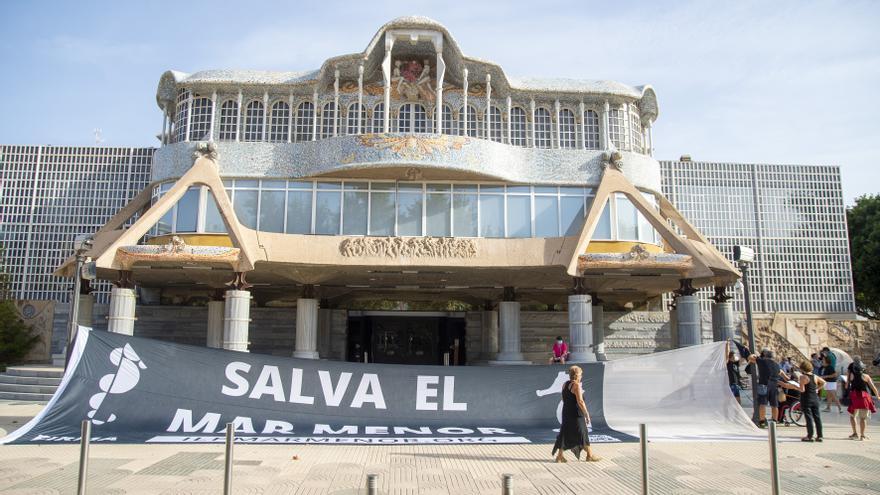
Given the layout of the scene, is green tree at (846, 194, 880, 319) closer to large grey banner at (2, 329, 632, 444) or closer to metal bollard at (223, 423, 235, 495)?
large grey banner at (2, 329, 632, 444)

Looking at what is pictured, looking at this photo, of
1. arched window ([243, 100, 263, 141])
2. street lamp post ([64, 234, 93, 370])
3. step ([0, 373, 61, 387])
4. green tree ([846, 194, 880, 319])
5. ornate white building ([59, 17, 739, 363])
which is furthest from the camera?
green tree ([846, 194, 880, 319])

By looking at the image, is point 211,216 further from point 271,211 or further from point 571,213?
point 571,213

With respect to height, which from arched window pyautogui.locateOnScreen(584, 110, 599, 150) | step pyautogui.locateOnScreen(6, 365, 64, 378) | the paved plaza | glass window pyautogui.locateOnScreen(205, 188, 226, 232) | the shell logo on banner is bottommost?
the paved plaza

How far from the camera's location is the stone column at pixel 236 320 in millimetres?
21734

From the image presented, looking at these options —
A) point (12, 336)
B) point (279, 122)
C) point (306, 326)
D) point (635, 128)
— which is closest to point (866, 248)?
point (635, 128)

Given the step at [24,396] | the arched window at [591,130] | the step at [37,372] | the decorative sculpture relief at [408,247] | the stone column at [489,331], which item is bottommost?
the step at [24,396]

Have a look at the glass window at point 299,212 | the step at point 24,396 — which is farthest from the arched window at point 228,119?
the step at point 24,396

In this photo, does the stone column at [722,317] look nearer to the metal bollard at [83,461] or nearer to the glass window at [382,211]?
the glass window at [382,211]

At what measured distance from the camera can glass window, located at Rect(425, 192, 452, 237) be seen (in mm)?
26297

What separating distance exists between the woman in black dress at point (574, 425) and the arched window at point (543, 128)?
20019 mm

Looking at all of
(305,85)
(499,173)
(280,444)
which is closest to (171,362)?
(280,444)

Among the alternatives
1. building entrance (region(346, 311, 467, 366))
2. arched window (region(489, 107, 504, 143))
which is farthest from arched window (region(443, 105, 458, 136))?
building entrance (region(346, 311, 467, 366))

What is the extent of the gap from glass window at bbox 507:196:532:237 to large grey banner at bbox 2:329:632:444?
13.3 metres

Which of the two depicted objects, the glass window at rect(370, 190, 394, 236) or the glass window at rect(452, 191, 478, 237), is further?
the glass window at rect(452, 191, 478, 237)
